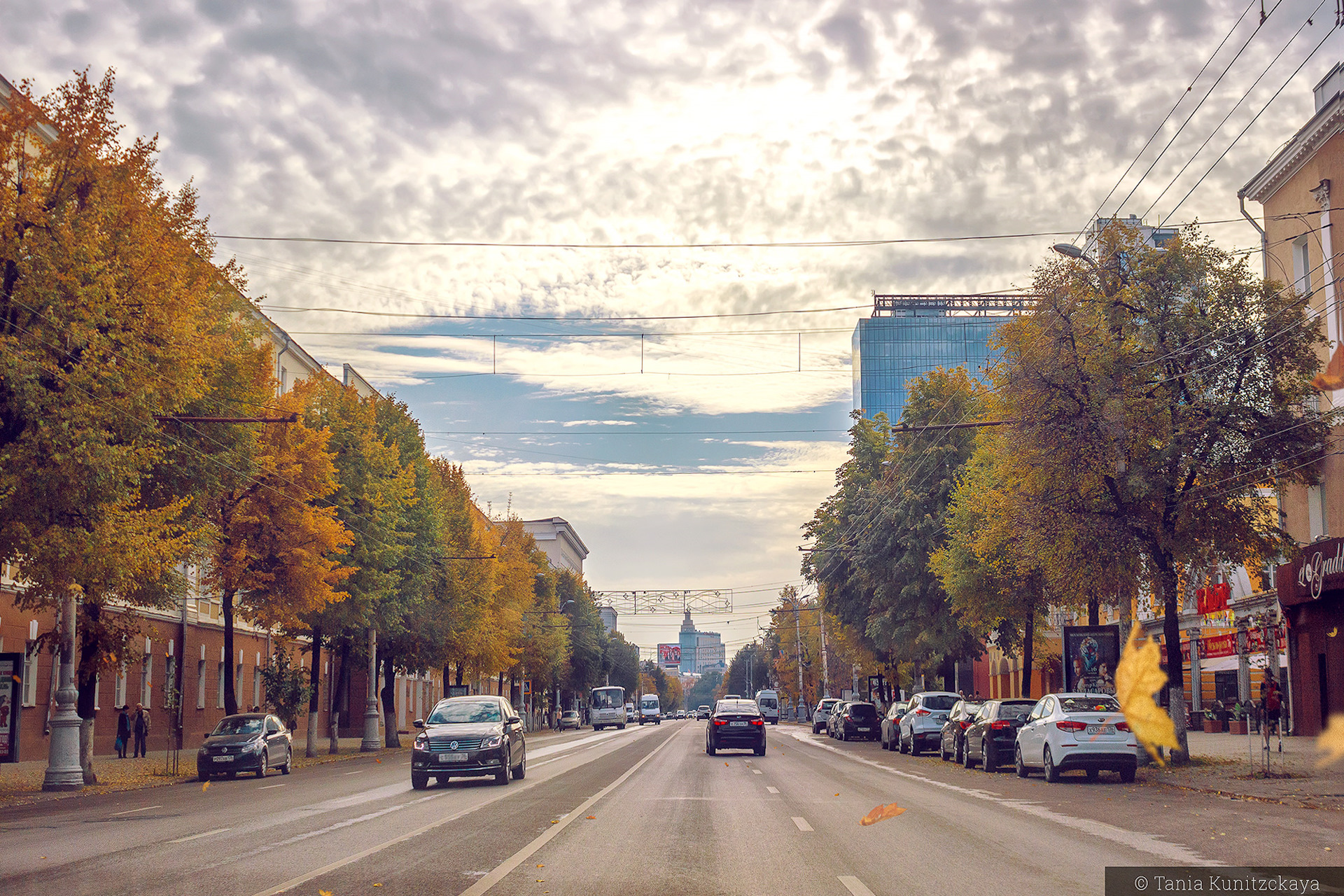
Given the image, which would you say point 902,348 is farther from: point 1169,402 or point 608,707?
point 1169,402

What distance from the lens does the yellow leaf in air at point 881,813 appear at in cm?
1552

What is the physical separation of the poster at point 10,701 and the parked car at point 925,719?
24390mm

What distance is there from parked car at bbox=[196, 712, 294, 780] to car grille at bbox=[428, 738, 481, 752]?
8420mm

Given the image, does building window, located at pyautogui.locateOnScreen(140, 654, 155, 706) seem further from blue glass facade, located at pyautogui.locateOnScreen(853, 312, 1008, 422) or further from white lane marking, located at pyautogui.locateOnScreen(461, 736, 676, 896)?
blue glass facade, located at pyautogui.locateOnScreen(853, 312, 1008, 422)

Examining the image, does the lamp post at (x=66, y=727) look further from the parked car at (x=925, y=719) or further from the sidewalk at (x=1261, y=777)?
the parked car at (x=925, y=719)

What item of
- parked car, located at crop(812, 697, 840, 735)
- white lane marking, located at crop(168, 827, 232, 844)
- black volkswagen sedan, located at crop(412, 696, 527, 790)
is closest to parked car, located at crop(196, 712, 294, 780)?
black volkswagen sedan, located at crop(412, 696, 527, 790)

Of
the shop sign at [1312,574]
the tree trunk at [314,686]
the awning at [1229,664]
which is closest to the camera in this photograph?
the shop sign at [1312,574]

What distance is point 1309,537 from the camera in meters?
35.3

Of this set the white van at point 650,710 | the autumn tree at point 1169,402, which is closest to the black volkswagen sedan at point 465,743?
the autumn tree at point 1169,402

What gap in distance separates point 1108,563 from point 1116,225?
736 centimetres

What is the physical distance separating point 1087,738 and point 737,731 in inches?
628

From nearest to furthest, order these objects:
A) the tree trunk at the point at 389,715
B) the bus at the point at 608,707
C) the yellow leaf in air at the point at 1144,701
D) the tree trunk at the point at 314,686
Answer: the yellow leaf in air at the point at 1144,701
the tree trunk at the point at 314,686
the tree trunk at the point at 389,715
the bus at the point at 608,707

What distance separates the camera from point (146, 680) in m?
44.2

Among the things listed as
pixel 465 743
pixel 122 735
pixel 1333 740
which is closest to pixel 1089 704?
pixel 465 743
